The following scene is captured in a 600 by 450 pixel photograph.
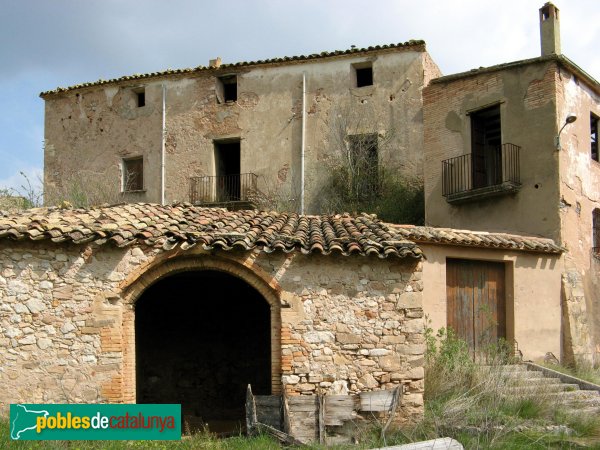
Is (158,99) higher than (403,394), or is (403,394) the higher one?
(158,99)

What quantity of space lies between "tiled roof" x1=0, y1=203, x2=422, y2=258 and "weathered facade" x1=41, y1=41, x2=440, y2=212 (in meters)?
10.5

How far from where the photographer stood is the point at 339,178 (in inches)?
835

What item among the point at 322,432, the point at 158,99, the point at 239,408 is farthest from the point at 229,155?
the point at 322,432

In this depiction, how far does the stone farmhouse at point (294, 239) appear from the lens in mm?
9648

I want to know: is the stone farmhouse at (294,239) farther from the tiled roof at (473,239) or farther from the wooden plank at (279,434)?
the wooden plank at (279,434)

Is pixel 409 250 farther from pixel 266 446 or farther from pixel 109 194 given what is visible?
pixel 109 194

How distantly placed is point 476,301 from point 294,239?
5.66 metres

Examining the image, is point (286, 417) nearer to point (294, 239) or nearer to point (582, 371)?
point (294, 239)

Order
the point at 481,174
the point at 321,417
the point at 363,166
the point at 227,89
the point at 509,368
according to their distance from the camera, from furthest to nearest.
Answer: the point at 227,89, the point at 363,166, the point at 481,174, the point at 509,368, the point at 321,417

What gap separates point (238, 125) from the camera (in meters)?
22.6

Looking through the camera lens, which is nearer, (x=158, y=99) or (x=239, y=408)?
(x=239, y=408)

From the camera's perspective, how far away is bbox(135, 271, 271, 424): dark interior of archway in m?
14.0

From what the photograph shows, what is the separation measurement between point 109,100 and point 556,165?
1518 centimetres
